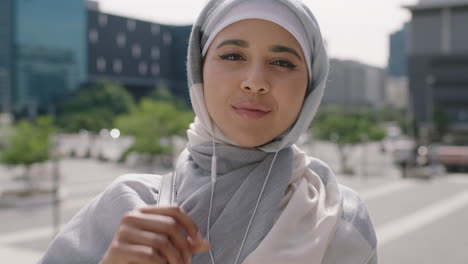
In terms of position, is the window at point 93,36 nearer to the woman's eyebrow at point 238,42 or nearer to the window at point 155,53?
the window at point 155,53

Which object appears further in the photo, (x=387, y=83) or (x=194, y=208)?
(x=387, y=83)

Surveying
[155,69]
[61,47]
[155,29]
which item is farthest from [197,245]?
[155,69]

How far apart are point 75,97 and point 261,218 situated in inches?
1874

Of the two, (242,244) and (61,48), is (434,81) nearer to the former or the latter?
(61,48)

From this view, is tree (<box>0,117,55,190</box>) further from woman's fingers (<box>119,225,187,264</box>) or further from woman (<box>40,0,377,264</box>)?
woman's fingers (<box>119,225,187,264</box>)

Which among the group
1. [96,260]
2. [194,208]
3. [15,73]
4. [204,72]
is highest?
[15,73]

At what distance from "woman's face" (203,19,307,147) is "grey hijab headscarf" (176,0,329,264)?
0.03m

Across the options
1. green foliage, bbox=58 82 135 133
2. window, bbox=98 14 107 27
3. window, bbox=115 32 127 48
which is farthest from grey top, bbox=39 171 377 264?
window, bbox=98 14 107 27

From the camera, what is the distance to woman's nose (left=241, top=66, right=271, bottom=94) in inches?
46.8

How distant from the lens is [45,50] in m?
45.0

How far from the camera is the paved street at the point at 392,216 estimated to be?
10.8 m

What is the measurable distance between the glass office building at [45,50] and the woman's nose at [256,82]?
4652 centimetres

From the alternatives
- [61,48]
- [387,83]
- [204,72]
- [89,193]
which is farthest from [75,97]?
[387,83]

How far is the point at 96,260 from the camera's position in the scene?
1201mm
